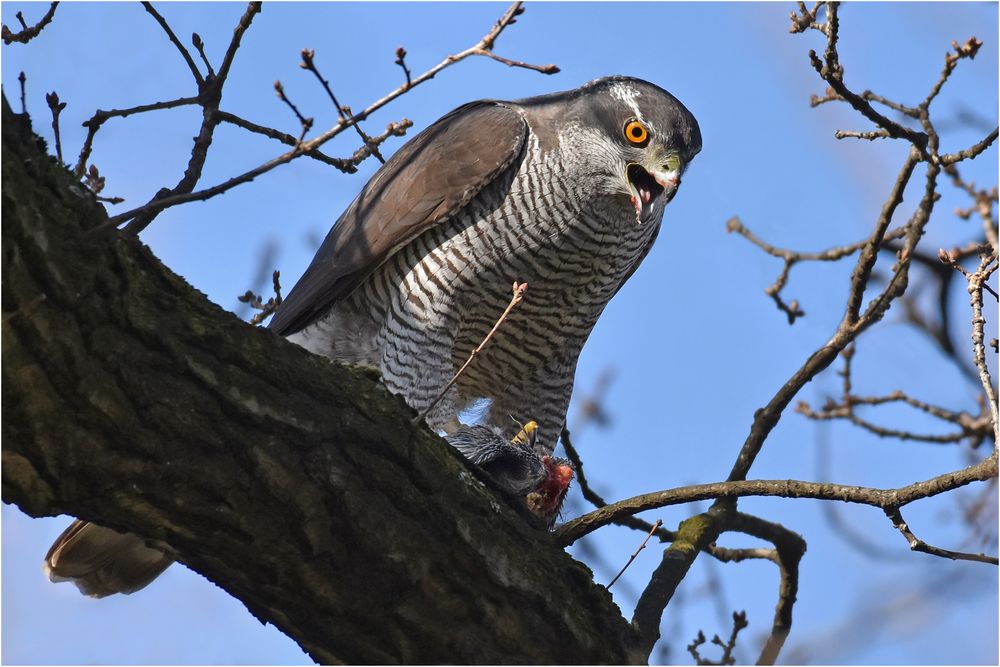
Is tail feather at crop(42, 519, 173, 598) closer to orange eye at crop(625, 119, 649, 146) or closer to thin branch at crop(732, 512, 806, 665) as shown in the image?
thin branch at crop(732, 512, 806, 665)

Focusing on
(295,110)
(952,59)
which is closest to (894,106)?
(952,59)

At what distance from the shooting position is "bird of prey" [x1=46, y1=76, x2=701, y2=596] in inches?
201

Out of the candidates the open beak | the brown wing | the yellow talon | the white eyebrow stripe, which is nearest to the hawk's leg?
the yellow talon

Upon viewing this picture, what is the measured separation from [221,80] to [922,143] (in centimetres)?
257

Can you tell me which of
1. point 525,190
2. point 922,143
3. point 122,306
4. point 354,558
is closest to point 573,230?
point 525,190

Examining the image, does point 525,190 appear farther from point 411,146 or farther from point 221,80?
point 221,80

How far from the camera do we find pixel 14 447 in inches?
108

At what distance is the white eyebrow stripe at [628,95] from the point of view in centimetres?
554

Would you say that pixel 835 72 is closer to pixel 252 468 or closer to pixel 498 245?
pixel 498 245

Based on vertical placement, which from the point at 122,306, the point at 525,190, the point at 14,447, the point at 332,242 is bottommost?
the point at 14,447

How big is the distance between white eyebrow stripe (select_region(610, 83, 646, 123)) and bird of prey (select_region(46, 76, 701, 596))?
1 cm

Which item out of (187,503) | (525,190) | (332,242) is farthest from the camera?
(332,242)

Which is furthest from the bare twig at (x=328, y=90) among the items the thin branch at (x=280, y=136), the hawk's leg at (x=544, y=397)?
the hawk's leg at (x=544, y=397)

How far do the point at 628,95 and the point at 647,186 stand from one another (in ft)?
1.84
